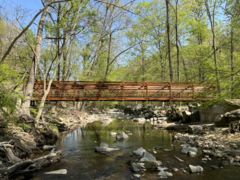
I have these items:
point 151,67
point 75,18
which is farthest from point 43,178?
point 151,67

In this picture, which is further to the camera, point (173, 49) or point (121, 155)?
point (173, 49)

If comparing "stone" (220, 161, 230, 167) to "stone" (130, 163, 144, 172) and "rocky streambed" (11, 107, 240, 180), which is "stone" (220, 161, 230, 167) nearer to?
"rocky streambed" (11, 107, 240, 180)

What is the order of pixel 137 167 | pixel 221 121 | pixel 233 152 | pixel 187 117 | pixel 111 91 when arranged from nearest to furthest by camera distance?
pixel 137 167 < pixel 233 152 < pixel 221 121 < pixel 111 91 < pixel 187 117

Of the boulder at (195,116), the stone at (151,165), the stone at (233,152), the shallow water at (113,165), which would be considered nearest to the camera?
the shallow water at (113,165)

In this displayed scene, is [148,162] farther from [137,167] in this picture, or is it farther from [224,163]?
[224,163]

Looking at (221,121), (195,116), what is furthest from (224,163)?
(195,116)

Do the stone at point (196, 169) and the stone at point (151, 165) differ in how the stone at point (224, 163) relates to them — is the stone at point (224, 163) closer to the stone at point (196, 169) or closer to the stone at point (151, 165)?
the stone at point (196, 169)

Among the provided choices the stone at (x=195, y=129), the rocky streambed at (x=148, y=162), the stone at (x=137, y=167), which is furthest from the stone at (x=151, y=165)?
the stone at (x=195, y=129)


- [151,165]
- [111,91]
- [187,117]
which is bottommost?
[151,165]

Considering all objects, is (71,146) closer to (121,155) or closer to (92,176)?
(121,155)

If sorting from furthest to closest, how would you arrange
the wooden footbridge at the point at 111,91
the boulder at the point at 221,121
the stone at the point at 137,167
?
1. the wooden footbridge at the point at 111,91
2. the boulder at the point at 221,121
3. the stone at the point at 137,167

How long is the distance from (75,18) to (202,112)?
1009 cm

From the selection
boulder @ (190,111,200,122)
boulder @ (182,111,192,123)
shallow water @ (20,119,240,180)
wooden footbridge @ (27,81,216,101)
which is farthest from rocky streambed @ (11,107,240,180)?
boulder @ (182,111,192,123)

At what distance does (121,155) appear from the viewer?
568cm
